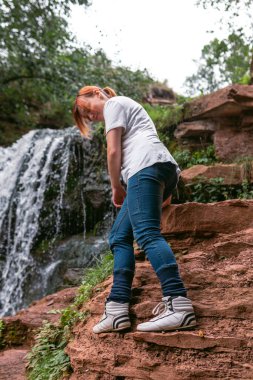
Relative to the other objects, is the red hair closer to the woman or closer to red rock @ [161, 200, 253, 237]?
the woman

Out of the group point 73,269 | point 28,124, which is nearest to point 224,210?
point 73,269

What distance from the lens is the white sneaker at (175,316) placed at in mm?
2557

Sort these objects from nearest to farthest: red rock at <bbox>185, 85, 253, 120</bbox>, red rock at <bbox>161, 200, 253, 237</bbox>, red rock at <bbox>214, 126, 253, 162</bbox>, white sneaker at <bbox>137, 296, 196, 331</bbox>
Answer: white sneaker at <bbox>137, 296, 196, 331</bbox>, red rock at <bbox>161, 200, 253, 237</bbox>, red rock at <bbox>185, 85, 253, 120</bbox>, red rock at <bbox>214, 126, 253, 162</bbox>

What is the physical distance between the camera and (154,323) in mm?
2623

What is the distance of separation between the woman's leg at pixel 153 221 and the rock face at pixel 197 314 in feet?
0.99

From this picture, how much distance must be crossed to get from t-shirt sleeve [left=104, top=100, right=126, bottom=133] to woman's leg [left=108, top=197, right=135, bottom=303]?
2.01 ft

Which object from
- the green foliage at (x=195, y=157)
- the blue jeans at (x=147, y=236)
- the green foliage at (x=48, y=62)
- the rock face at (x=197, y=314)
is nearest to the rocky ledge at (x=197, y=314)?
the rock face at (x=197, y=314)

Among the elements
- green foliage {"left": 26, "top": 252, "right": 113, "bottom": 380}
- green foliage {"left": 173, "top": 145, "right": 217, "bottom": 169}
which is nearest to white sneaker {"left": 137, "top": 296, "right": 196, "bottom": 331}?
green foliage {"left": 26, "top": 252, "right": 113, "bottom": 380}

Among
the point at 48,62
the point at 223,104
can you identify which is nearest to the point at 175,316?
the point at 223,104

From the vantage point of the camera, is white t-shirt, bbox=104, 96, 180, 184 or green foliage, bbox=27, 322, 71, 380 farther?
green foliage, bbox=27, 322, 71, 380

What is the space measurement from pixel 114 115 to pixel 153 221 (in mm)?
836

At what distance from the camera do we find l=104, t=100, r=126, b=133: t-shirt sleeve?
9.71 ft

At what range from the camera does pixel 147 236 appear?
2.74 m

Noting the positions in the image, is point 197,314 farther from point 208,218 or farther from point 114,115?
point 114,115
